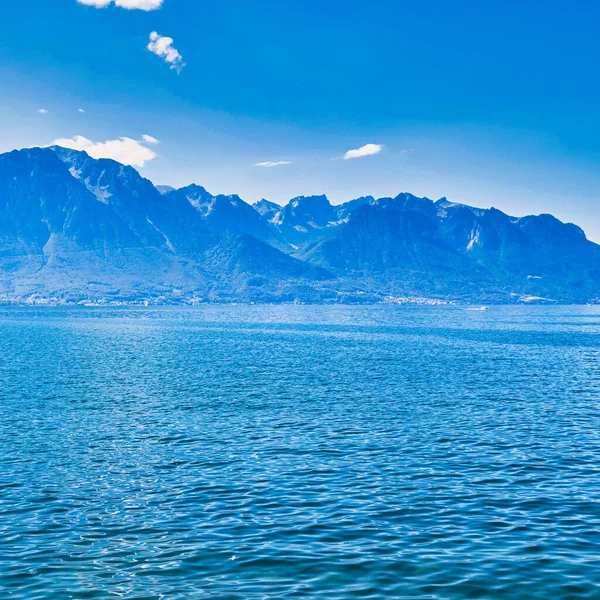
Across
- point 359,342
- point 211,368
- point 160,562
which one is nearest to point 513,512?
point 160,562

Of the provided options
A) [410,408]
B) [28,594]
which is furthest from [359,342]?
[28,594]

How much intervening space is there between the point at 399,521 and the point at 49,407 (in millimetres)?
48326

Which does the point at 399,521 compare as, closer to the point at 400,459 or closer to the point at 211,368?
the point at 400,459

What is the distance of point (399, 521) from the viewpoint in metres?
32.7

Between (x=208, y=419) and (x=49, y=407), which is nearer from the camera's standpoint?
(x=208, y=419)

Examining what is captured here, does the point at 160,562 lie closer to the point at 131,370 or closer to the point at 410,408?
the point at 410,408

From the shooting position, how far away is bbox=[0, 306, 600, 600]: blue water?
2614 cm

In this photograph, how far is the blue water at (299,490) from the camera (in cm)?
2614

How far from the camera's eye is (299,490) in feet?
125

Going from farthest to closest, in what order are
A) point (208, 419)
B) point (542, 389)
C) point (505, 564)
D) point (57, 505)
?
point (542, 389), point (208, 419), point (57, 505), point (505, 564)

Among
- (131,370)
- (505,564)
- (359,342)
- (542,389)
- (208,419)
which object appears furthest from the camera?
(359,342)

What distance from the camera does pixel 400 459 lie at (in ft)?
149

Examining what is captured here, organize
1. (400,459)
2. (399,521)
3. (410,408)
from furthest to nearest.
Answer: (410,408), (400,459), (399,521)

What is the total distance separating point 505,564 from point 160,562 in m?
14.9
